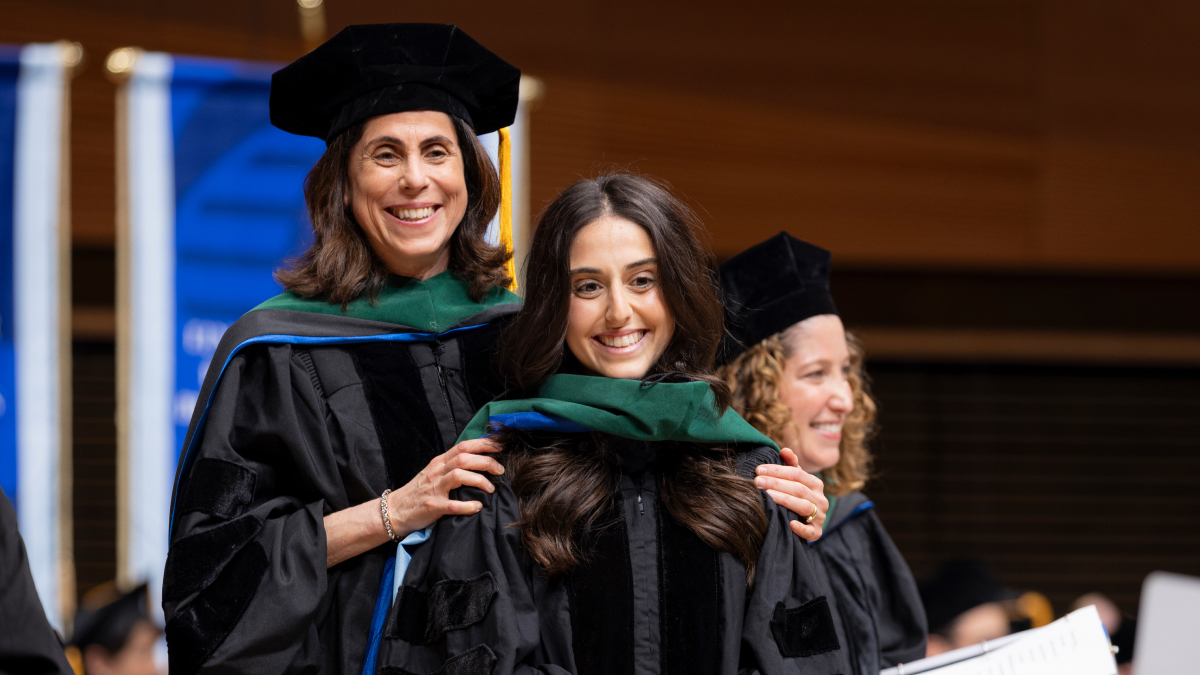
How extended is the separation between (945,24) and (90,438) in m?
5.71

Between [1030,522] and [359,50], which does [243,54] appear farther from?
[1030,522]

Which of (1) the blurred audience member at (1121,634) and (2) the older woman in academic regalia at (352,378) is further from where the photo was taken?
(1) the blurred audience member at (1121,634)

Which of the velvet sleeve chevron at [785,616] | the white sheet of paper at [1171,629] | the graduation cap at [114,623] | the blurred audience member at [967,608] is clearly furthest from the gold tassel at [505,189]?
the blurred audience member at [967,608]

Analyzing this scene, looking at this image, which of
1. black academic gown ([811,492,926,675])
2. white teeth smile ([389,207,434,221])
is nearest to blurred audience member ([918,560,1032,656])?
black academic gown ([811,492,926,675])

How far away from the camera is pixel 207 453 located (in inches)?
83.7

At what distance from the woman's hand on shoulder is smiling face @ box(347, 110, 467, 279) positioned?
20.4 inches

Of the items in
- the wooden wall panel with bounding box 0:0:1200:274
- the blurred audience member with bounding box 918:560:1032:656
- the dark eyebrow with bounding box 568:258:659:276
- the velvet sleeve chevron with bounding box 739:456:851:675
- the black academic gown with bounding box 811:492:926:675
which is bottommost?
the blurred audience member with bounding box 918:560:1032:656

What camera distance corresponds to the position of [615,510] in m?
2.01

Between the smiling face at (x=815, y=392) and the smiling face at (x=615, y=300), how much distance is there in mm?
840

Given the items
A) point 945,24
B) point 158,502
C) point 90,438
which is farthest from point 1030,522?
point 90,438

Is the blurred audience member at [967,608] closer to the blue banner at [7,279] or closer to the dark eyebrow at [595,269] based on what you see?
the dark eyebrow at [595,269]

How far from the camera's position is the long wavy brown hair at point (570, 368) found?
1.96 meters

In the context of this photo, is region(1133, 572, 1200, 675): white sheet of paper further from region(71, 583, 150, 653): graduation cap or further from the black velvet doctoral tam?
region(71, 583, 150, 653): graduation cap

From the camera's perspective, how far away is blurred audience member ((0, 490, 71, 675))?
150 centimetres
